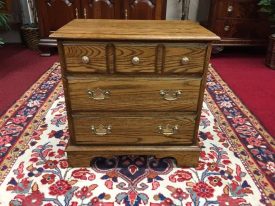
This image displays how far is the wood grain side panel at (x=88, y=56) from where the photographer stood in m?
1.15

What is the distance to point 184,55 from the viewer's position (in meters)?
1.17

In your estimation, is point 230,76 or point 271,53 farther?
point 271,53

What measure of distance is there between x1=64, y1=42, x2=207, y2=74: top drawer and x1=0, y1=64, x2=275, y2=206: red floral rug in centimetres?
56

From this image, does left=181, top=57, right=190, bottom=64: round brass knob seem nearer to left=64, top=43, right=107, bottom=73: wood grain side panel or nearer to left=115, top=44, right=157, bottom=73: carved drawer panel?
left=115, top=44, right=157, bottom=73: carved drawer panel

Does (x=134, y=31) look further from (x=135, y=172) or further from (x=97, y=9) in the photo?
(x=97, y=9)

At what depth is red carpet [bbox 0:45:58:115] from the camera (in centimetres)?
222

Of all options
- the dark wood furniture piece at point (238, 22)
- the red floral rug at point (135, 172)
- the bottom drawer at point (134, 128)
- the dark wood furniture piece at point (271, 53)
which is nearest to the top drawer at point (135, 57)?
the bottom drawer at point (134, 128)

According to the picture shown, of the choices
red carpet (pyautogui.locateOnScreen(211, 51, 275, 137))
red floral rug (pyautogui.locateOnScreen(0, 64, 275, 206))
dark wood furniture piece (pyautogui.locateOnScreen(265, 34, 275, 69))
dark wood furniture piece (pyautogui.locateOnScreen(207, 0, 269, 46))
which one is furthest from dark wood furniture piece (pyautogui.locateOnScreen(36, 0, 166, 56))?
red floral rug (pyautogui.locateOnScreen(0, 64, 275, 206))

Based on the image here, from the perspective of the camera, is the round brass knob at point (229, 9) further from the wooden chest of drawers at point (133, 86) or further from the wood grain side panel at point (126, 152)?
the wood grain side panel at point (126, 152)

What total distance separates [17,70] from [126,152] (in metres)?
1.92

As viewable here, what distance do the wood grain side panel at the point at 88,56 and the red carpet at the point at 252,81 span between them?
1.29 m

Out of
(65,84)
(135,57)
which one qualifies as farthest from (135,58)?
(65,84)

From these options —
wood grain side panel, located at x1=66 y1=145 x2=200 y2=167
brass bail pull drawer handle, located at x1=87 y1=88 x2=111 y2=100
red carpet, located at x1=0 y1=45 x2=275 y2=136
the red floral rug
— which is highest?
brass bail pull drawer handle, located at x1=87 y1=88 x2=111 y2=100

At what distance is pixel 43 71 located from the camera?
2.71 metres
